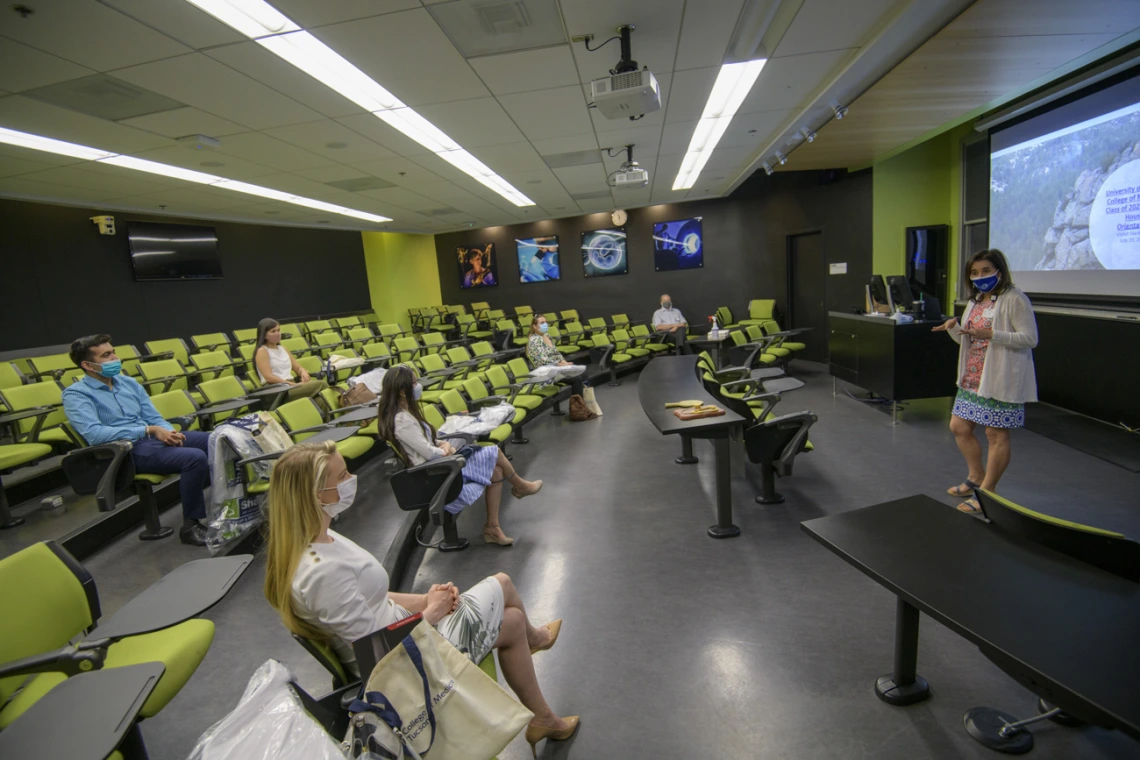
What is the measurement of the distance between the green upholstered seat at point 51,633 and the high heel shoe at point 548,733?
1172 mm

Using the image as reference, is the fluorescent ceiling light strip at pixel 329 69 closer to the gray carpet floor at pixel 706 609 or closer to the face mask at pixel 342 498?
the face mask at pixel 342 498

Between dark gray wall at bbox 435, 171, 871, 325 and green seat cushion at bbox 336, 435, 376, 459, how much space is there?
7.96 meters

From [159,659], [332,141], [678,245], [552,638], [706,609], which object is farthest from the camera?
[678,245]

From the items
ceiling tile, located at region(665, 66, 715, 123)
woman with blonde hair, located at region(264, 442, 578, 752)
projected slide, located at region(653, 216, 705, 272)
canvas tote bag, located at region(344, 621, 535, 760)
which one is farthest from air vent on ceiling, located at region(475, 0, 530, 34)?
projected slide, located at region(653, 216, 705, 272)

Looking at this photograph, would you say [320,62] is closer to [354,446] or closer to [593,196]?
[354,446]

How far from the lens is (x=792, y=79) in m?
4.58

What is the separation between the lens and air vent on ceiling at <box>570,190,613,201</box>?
9.48 m

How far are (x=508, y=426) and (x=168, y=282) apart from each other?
25.5ft

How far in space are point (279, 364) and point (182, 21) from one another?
3.08 meters

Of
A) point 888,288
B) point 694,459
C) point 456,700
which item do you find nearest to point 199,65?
point 456,700

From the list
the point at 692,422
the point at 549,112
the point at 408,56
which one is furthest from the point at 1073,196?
the point at 408,56

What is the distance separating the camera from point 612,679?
7.36 ft

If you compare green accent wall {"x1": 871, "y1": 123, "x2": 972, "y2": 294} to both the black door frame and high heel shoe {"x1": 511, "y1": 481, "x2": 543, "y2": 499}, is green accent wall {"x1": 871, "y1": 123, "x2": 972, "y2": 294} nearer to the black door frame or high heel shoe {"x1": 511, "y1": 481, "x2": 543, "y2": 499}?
the black door frame

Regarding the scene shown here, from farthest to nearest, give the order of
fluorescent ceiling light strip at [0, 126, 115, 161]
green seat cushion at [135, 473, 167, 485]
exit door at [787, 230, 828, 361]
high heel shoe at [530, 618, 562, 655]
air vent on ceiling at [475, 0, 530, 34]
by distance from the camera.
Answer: exit door at [787, 230, 828, 361], fluorescent ceiling light strip at [0, 126, 115, 161], green seat cushion at [135, 473, 167, 485], air vent on ceiling at [475, 0, 530, 34], high heel shoe at [530, 618, 562, 655]
